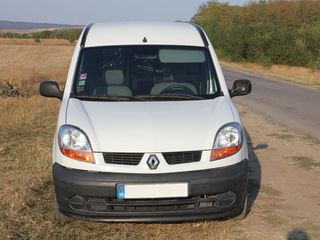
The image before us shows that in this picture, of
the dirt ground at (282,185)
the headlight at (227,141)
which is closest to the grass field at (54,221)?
the dirt ground at (282,185)

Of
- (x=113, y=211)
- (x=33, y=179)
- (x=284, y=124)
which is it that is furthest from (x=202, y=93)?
(x=284, y=124)

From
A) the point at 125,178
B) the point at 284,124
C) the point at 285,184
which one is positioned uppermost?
the point at 125,178

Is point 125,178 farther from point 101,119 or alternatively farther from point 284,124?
point 284,124

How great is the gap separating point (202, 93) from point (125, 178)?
1.60 m

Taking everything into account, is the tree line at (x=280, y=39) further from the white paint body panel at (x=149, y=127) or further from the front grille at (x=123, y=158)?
the front grille at (x=123, y=158)

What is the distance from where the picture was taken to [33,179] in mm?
5883

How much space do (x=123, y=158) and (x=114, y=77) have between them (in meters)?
1.43

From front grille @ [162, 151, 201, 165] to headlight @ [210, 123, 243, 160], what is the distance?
14 cm

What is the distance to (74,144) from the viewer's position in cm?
430

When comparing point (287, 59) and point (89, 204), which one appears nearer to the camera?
point (89, 204)

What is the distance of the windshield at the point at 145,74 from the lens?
5199 mm

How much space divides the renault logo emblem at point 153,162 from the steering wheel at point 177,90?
4.11 feet

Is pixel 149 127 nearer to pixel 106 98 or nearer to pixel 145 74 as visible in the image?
pixel 106 98

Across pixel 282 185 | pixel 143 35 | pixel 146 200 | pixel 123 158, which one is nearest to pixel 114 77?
pixel 143 35
